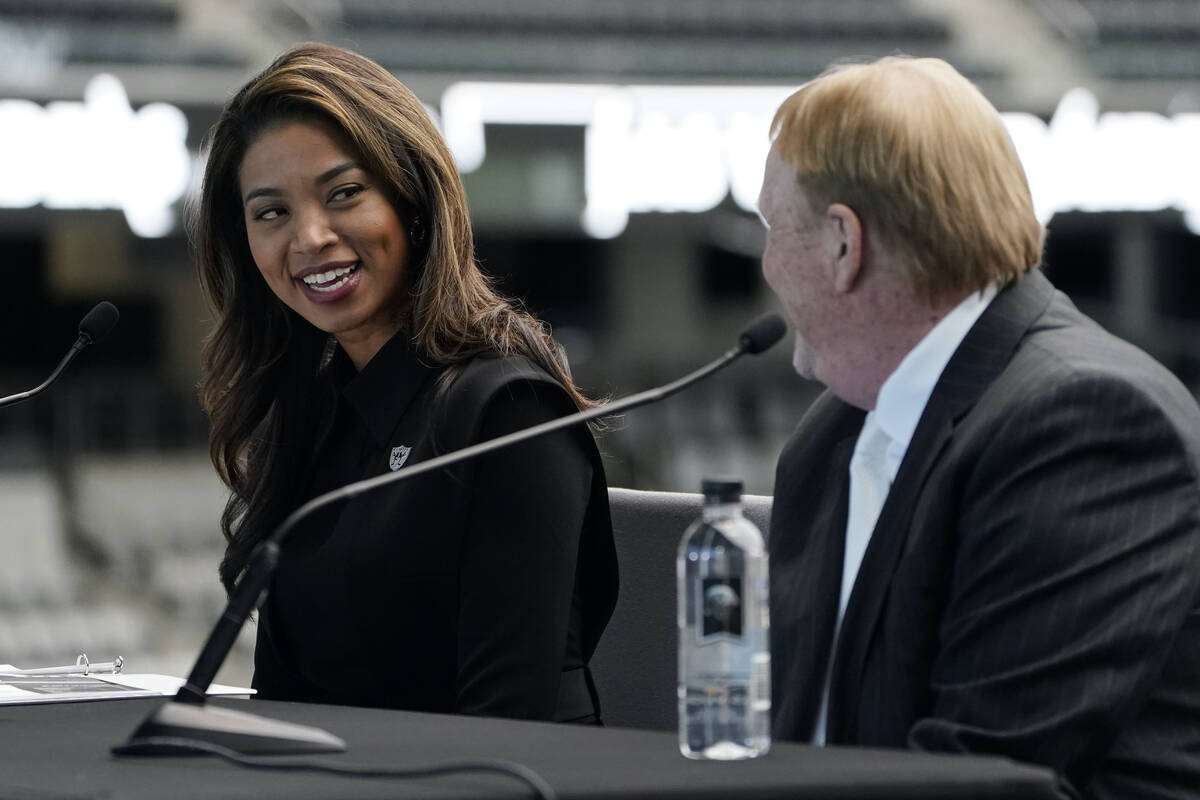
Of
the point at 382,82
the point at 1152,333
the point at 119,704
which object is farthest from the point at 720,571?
the point at 1152,333

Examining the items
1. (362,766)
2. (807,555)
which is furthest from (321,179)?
(362,766)

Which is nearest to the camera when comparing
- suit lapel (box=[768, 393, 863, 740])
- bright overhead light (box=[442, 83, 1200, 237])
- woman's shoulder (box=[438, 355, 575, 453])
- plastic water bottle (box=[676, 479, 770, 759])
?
plastic water bottle (box=[676, 479, 770, 759])

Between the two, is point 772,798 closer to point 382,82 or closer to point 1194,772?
point 1194,772

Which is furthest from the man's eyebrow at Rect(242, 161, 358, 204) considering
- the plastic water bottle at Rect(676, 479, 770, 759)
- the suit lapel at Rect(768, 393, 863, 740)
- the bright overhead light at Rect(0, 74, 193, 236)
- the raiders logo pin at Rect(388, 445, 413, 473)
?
the bright overhead light at Rect(0, 74, 193, 236)

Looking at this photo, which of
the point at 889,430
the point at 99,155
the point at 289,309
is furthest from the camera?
the point at 99,155

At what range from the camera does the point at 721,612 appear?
107cm

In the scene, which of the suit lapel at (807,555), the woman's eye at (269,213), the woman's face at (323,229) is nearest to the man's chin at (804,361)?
the suit lapel at (807,555)

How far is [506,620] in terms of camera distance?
5.11 ft

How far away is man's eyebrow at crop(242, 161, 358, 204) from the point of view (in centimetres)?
176

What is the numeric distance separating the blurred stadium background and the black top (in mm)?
5286

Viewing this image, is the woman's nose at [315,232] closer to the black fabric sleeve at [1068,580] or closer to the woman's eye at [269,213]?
the woman's eye at [269,213]

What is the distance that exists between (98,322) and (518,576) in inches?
19.7

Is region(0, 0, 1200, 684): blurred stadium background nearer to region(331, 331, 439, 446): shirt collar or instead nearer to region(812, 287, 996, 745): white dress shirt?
region(331, 331, 439, 446): shirt collar

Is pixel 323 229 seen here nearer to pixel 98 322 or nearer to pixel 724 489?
pixel 98 322
